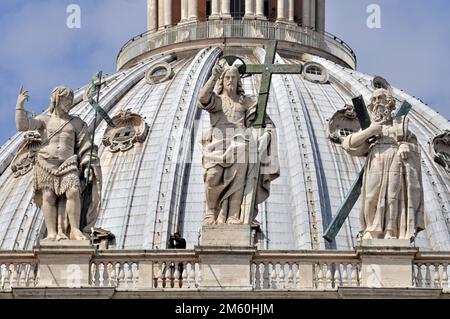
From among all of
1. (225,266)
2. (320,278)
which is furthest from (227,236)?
(320,278)

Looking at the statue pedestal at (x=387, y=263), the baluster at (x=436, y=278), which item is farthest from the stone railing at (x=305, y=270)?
the baluster at (x=436, y=278)

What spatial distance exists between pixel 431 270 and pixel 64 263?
346 inches

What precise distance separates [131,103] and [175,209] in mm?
10724

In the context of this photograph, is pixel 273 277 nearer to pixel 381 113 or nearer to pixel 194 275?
pixel 194 275

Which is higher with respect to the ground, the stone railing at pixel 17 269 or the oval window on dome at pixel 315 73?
the oval window on dome at pixel 315 73

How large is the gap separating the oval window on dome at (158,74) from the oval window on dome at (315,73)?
527 centimetres

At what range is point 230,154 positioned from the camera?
2783 inches

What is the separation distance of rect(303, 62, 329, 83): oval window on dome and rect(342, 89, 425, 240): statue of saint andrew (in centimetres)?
4175

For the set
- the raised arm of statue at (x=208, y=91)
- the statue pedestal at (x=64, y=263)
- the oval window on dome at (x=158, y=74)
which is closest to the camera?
the statue pedestal at (x=64, y=263)

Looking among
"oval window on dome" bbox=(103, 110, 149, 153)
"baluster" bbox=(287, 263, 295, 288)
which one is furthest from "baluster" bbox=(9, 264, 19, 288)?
"oval window on dome" bbox=(103, 110, 149, 153)

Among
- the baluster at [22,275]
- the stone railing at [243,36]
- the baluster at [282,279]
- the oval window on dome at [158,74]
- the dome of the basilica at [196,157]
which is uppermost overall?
the stone railing at [243,36]

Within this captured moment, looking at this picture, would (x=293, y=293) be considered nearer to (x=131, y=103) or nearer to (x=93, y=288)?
(x=93, y=288)

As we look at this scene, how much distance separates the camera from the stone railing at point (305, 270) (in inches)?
2751

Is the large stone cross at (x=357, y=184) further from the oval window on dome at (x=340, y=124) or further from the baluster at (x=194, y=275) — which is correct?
the oval window on dome at (x=340, y=124)
